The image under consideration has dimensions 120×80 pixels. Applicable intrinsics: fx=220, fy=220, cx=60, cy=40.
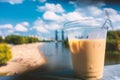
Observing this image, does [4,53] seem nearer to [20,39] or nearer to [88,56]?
[20,39]

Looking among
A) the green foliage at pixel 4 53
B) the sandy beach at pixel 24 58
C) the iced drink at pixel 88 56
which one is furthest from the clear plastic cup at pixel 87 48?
the sandy beach at pixel 24 58

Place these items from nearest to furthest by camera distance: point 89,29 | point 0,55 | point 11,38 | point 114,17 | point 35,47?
1. point 89,29
2. point 11,38
3. point 0,55
4. point 35,47
5. point 114,17

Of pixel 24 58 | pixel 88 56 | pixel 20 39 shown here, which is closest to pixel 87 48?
pixel 88 56

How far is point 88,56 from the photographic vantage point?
0.46 m

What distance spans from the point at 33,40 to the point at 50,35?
5.3 inches

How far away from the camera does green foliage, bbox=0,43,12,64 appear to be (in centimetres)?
152

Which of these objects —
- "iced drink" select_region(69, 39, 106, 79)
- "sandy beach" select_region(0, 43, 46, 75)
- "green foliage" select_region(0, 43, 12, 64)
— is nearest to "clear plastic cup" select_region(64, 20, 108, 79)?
"iced drink" select_region(69, 39, 106, 79)

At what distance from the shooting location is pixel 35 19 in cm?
191

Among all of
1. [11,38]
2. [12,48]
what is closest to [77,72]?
[11,38]

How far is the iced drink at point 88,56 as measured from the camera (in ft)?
1.49

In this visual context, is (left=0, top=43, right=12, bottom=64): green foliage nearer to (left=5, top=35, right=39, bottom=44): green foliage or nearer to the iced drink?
(left=5, top=35, right=39, bottom=44): green foliage

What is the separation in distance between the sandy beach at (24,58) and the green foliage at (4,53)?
0.03 meters

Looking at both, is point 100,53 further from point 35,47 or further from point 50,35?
point 35,47

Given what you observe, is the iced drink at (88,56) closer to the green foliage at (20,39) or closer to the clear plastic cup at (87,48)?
the clear plastic cup at (87,48)
